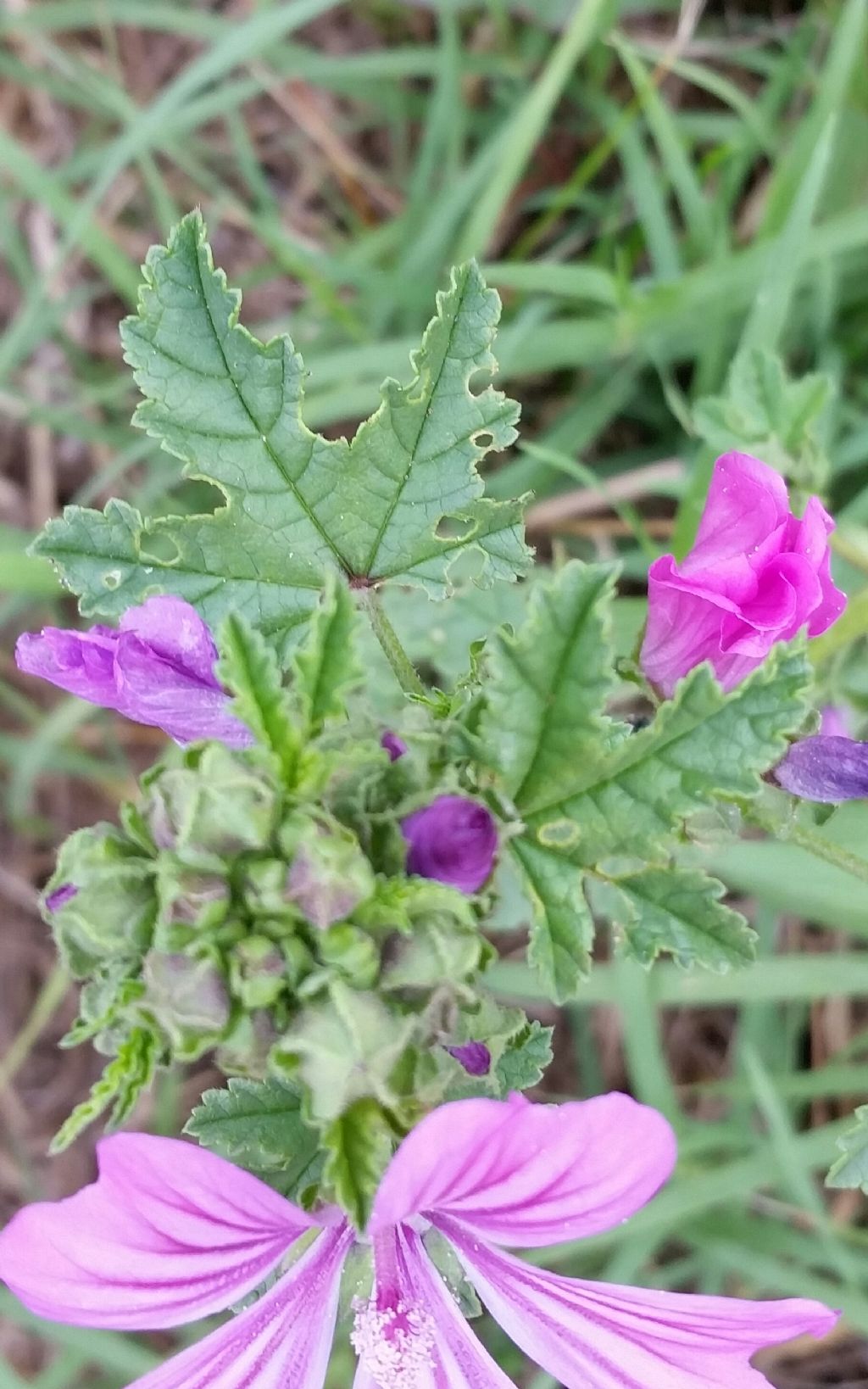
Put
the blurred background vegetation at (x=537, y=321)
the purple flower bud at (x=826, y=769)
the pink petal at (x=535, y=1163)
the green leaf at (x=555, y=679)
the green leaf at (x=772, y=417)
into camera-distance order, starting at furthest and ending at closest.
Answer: the blurred background vegetation at (x=537, y=321)
the green leaf at (x=772, y=417)
the purple flower bud at (x=826, y=769)
the green leaf at (x=555, y=679)
the pink petal at (x=535, y=1163)

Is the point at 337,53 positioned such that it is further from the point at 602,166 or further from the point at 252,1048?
the point at 252,1048

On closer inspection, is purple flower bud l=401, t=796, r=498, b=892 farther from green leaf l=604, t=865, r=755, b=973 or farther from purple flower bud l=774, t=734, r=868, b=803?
purple flower bud l=774, t=734, r=868, b=803

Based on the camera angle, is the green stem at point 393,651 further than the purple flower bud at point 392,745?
Yes

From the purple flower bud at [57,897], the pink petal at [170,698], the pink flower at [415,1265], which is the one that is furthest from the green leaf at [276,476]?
the pink flower at [415,1265]

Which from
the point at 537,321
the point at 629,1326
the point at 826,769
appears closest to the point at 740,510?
the point at 826,769

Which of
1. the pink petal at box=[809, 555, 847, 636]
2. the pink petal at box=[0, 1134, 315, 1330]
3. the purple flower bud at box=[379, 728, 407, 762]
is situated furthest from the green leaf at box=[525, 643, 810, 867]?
the pink petal at box=[0, 1134, 315, 1330]

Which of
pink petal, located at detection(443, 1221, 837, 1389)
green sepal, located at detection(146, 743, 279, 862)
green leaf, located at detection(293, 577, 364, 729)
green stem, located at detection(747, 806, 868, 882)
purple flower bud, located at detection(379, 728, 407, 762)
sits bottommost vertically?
pink petal, located at detection(443, 1221, 837, 1389)

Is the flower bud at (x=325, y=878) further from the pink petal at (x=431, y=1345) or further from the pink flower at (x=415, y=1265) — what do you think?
the pink petal at (x=431, y=1345)
